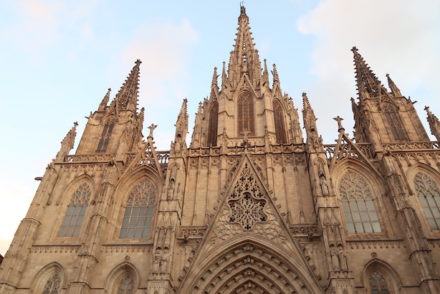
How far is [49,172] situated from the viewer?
23016 millimetres

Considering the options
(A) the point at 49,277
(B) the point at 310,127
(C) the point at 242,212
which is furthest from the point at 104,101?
(B) the point at 310,127

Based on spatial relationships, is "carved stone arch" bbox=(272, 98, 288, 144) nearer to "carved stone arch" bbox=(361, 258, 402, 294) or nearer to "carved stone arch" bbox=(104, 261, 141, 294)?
"carved stone arch" bbox=(361, 258, 402, 294)

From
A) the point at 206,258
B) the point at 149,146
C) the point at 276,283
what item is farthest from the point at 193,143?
the point at 276,283

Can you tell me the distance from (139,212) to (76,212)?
13.4ft

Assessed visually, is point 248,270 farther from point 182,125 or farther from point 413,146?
point 413,146

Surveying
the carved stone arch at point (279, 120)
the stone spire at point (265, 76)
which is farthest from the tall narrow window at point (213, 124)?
the carved stone arch at point (279, 120)

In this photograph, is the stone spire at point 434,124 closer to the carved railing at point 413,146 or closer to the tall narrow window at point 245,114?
the carved railing at point 413,146

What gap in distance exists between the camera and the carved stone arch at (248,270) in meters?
17.0

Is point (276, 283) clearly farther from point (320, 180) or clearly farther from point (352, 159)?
point (352, 159)

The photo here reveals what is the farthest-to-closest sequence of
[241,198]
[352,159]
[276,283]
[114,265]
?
[352,159], [241,198], [114,265], [276,283]

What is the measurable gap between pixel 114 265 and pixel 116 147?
9.32 metres

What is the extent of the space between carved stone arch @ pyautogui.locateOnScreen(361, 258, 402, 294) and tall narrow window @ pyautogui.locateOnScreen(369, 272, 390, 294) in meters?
0.05

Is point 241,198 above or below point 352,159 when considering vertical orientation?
below

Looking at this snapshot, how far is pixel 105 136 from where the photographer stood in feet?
87.5
